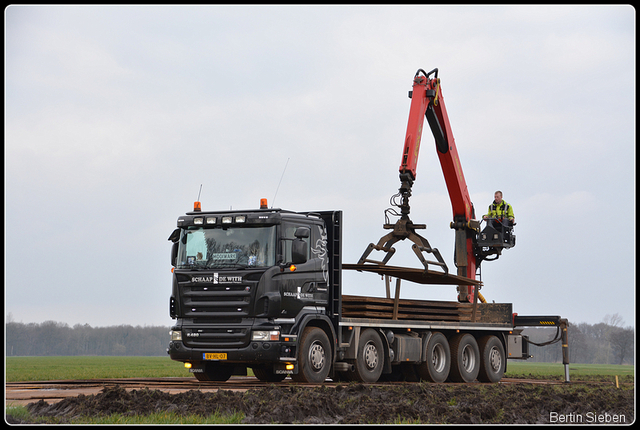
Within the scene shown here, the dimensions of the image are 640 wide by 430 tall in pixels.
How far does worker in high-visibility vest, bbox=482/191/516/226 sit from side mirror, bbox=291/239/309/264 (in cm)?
853

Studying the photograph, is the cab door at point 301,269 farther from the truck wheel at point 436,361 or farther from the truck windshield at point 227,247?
the truck wheel at point 436,361

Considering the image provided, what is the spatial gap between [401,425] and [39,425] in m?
4.21

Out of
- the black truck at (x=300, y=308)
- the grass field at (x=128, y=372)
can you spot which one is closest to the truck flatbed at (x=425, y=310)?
the black truck at (x=300, y=308)

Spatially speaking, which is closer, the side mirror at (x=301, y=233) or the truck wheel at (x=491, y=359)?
the side mirror at (x=301, y=233)

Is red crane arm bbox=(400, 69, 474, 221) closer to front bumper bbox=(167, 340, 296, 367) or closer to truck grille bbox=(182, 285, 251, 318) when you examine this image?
truck grille bbox=(182, 285, 251, 318)

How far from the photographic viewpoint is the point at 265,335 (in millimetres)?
14188

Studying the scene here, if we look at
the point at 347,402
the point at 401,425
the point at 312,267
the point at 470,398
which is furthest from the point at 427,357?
the point at 401,425

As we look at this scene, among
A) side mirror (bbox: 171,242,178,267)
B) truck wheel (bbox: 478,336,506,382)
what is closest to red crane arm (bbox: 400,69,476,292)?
truck wheel (bbox: 478,336,506,382)

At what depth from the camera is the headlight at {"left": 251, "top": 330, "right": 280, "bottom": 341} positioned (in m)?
14.2

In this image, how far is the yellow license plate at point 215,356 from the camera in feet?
47.2

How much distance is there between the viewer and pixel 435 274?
17281 millimetres

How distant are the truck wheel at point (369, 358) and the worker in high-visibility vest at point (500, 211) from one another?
6.56m

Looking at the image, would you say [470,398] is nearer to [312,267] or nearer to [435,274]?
[312,267]

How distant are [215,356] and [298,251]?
97.4 inches
